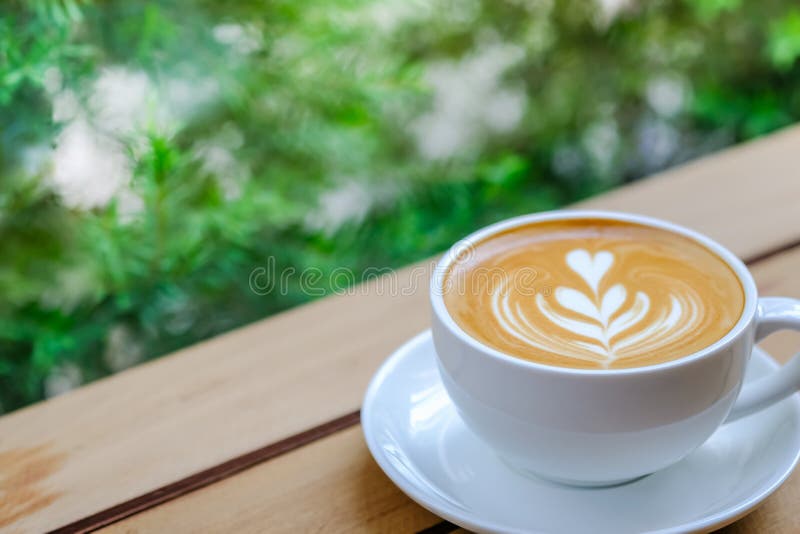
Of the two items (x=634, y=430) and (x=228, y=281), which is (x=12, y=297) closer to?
(x=228, y=281)

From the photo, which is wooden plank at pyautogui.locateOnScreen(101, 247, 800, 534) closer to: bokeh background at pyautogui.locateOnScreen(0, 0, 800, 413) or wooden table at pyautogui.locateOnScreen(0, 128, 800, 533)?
wooden table at pyautogui.locateOnScreen(0, 128, 800, 533)

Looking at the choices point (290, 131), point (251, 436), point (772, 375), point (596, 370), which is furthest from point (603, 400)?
point (290, 131)

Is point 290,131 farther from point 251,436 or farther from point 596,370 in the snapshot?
point 596,370

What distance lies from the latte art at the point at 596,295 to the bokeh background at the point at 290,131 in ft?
1.05

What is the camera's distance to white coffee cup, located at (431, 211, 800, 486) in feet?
1.54

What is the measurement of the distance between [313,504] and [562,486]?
0.49ft

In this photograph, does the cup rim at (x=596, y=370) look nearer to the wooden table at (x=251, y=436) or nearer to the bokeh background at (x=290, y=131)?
the wooden table at (x=251, y=436)

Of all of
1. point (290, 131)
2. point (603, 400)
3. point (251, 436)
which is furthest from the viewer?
point (290, 131)

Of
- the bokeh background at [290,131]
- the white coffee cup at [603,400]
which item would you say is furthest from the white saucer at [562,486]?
the bokeh background at [290,131]

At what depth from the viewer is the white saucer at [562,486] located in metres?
0.50

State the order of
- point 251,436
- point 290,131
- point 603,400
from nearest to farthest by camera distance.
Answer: point 603,400, point 251,436, point 290,131

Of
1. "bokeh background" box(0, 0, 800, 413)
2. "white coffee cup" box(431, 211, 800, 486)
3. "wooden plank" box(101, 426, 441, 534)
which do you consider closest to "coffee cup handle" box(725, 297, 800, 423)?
"white coffee cup" box(431, 211, 800, 486)

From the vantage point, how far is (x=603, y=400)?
0.47 m

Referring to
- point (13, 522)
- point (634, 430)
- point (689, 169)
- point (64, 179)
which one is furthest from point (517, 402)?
point (64, 179)
